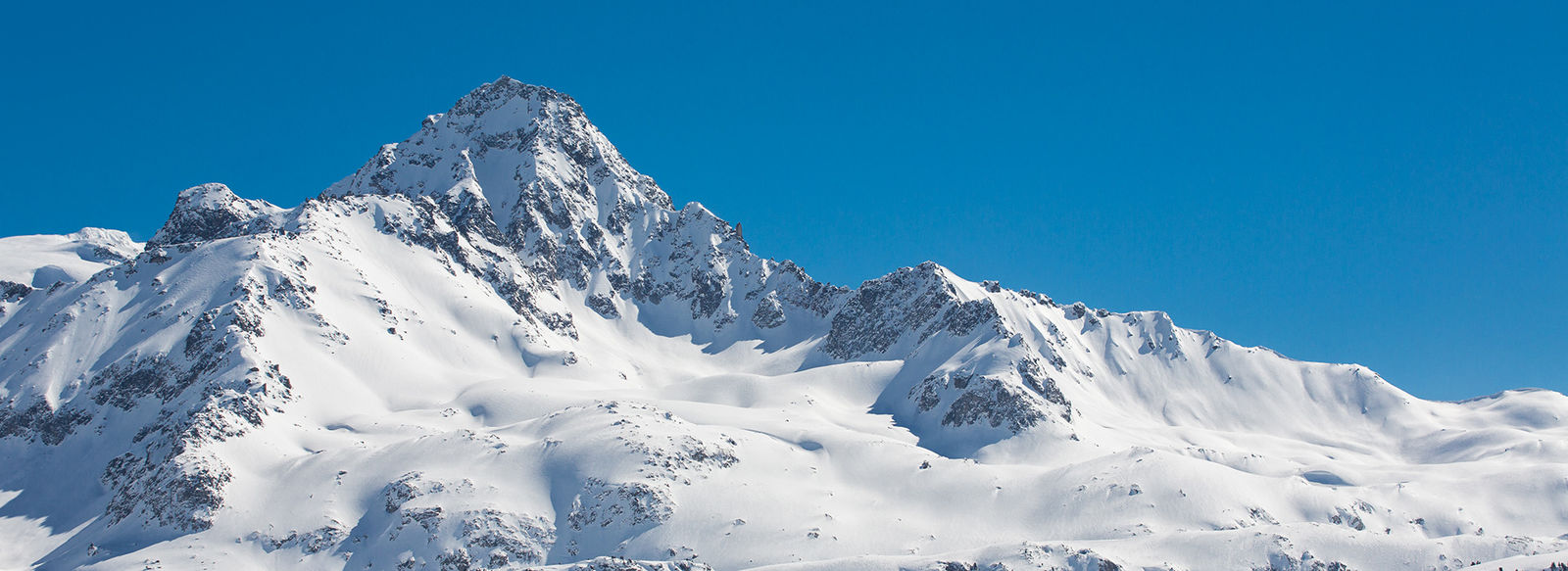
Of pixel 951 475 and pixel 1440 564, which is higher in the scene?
pixel 951 475

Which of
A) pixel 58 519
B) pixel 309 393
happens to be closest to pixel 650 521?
pixel 309 393

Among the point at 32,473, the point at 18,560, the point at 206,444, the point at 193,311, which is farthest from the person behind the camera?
the point at 193,311

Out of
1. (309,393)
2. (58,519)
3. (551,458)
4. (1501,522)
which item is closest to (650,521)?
(551,458)

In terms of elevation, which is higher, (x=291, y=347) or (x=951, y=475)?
(x=291, y=347)

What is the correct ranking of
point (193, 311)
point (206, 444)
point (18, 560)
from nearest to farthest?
point (18, 560), point (206, 444), point (193, 311)

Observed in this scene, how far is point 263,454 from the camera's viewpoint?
163 meters

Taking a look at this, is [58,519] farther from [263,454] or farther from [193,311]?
[193,311]

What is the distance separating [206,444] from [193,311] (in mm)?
46779

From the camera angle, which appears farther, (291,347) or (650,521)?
(291,347)

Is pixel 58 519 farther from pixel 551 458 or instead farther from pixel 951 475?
pixel 951 475

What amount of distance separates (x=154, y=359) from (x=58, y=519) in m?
31.3

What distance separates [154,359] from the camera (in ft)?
601

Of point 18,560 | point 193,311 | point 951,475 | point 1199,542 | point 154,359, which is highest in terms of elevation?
point 193,311

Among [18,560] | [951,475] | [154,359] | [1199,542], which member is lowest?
[18,560]
